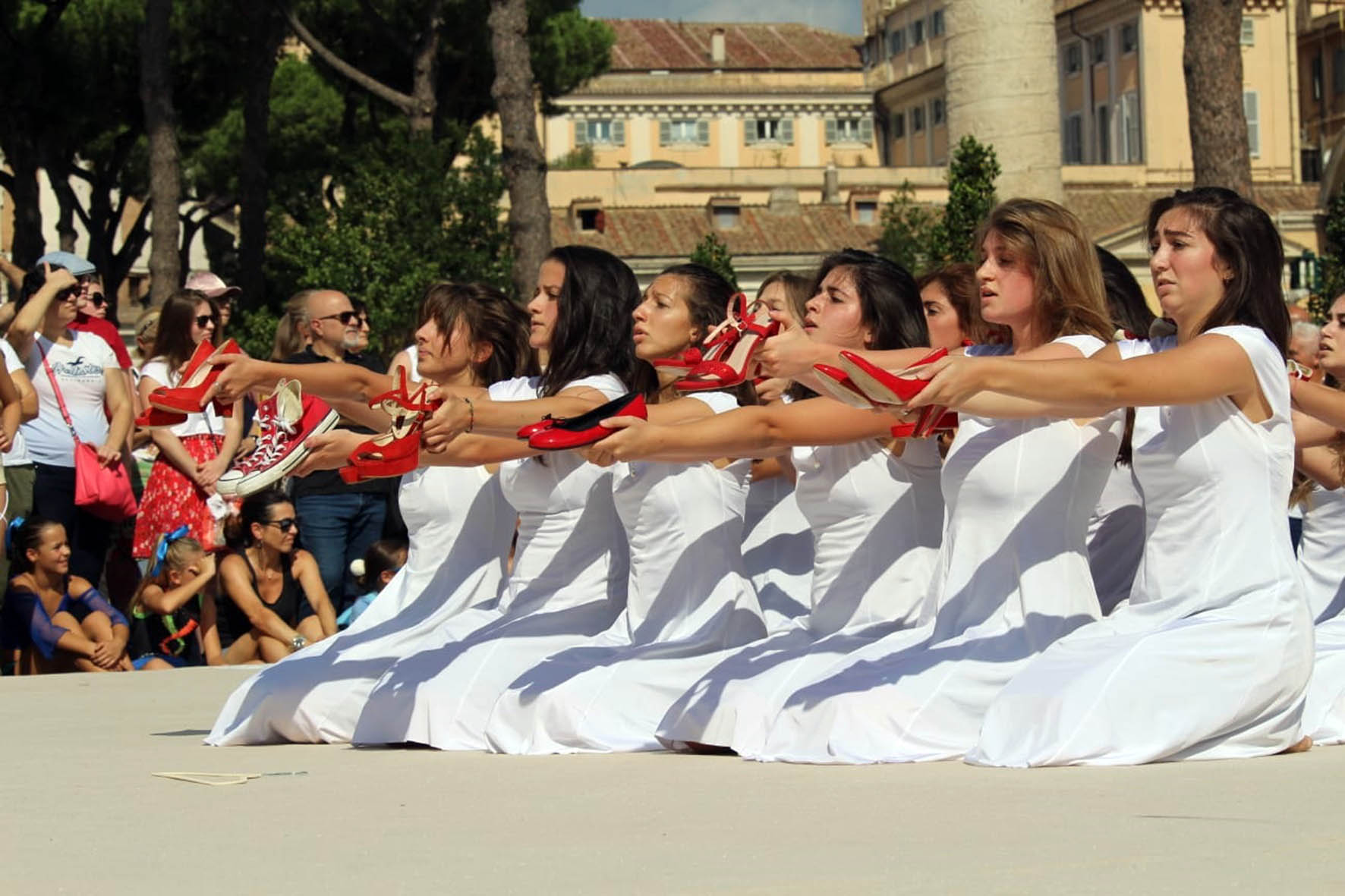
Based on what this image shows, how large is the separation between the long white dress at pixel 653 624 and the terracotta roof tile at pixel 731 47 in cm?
10039

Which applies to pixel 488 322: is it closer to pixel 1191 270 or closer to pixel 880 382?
pixel 1191 270

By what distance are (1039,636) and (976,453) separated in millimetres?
638

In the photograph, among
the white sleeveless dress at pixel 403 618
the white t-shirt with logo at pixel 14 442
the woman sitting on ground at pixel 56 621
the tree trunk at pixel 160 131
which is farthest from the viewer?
the tree trunk at pixel 160 131

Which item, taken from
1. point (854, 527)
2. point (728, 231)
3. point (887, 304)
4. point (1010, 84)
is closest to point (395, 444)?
point (854, 527)

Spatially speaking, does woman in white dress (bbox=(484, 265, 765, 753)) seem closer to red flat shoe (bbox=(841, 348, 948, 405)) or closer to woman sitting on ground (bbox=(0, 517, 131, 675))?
red flat shoe (bbox=(841, 348, 948, 405))

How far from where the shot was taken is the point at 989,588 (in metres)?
7.16

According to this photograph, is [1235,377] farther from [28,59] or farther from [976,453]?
[28,59]

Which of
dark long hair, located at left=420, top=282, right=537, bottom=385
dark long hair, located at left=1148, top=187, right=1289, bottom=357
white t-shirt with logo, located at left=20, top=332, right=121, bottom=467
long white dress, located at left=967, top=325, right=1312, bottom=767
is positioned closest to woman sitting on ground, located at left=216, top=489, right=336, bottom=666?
white t-shirt with logo, located at left=20, top=332, right=121, bottom=467

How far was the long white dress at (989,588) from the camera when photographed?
6965mm

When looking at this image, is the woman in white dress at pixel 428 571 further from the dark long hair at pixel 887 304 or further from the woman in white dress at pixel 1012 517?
the woman in white dress at pixel 1012 517

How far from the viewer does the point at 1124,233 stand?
185 feet

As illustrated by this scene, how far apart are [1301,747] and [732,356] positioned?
2.18 meters

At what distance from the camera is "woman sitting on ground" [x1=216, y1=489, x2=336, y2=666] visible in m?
11.9

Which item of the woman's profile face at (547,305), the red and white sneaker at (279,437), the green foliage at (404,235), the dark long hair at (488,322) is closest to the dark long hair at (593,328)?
the woman's profile face at (547,305)
